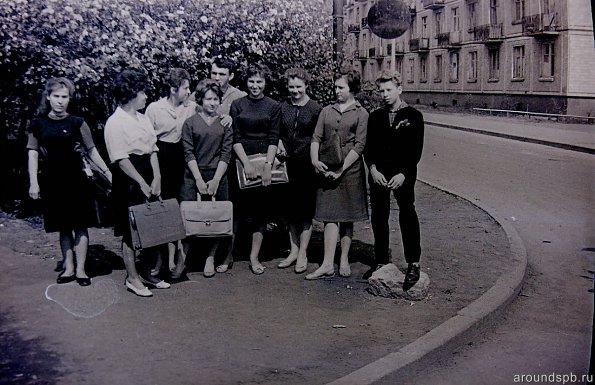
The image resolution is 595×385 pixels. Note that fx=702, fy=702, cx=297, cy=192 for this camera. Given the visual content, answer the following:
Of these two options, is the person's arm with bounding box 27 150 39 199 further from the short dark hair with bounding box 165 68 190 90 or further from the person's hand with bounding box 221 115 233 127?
the person's hand with bounding box 221 115 233 127

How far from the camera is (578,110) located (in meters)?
32.2

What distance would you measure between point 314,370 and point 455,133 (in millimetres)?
23221

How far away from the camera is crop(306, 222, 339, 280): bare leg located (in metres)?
6.79

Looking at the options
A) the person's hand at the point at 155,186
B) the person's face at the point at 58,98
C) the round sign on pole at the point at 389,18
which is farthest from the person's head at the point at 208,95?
the round sign on pole at the point at 389,18

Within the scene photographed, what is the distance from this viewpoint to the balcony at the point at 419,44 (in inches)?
1979

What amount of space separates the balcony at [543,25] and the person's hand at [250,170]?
29.2 m

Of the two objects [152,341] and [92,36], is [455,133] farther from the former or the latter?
[152,341]

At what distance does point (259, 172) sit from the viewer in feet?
22.4

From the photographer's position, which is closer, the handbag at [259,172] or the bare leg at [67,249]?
the bare leg at [67,249]

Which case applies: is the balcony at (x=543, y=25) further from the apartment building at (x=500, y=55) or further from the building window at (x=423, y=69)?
the building window at (x=423, y=69)

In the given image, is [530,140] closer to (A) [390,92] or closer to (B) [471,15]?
(A) [390,92]

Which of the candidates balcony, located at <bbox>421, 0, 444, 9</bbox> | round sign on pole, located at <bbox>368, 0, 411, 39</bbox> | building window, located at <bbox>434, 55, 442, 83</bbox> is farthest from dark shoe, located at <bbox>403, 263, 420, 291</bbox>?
building window, located at <bbox>434, 55, 442, 83</bbox>

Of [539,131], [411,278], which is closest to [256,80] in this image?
[411,278]

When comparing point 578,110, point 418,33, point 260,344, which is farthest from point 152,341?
point 418,33
